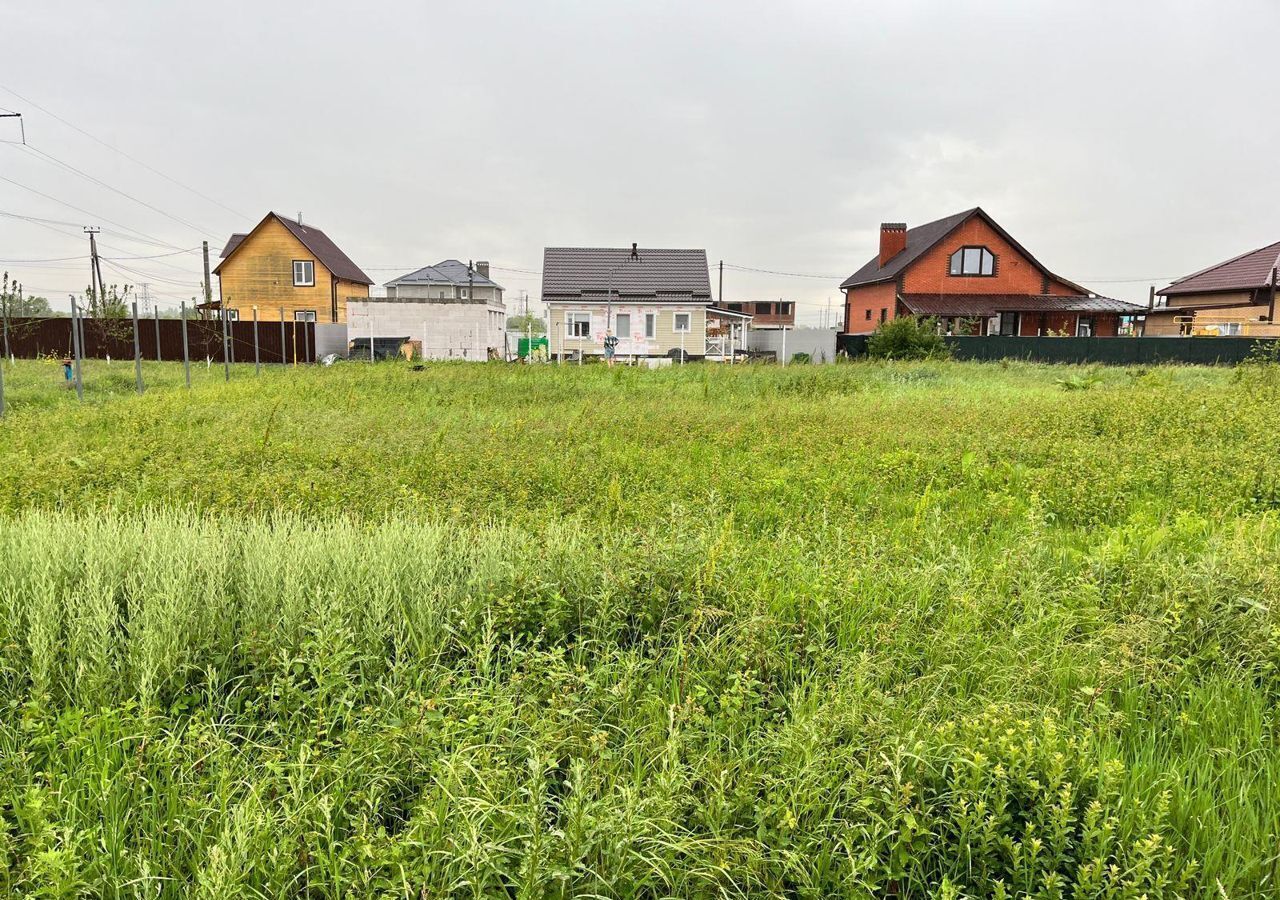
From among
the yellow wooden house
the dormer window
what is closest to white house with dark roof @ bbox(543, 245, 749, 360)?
the dormer window

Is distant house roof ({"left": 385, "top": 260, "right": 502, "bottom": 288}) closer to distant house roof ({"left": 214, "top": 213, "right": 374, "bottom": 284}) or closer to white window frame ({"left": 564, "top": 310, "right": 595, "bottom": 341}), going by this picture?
distant house roof ({"left": 214, "top": 213, "right": 374, "bottom": 284})

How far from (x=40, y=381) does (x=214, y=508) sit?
1441 centimetres

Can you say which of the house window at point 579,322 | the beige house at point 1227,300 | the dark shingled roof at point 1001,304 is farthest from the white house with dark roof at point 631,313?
the beige house at point 1227,300

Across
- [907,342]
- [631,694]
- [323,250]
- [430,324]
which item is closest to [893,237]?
[907,342]

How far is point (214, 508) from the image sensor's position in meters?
5.27

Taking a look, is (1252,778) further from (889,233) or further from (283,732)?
(889,233)

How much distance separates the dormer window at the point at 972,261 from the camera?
35156mm

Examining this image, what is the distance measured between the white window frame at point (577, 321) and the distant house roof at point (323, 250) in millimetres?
16066

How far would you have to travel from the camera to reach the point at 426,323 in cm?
3045

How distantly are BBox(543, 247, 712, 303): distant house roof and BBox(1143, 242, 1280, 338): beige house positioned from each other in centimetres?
2006

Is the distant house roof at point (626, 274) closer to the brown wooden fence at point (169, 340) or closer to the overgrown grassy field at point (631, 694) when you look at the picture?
the brown wooden fence at point (169, 340)

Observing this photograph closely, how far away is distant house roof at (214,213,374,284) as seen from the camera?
39.2 meters

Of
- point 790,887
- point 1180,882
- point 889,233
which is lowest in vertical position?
point 790,887

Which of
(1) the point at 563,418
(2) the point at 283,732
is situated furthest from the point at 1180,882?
(1) the point at 563,418
